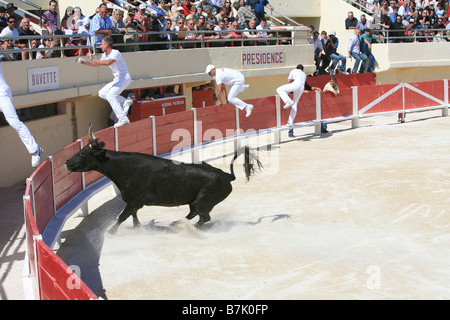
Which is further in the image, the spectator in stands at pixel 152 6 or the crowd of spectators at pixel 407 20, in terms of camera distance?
the crowd of spectators at pixel 407 20

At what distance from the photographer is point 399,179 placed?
12.4 m

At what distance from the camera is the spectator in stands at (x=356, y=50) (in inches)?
890

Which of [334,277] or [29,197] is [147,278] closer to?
[29,197]

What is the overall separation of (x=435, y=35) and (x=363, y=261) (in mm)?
19430

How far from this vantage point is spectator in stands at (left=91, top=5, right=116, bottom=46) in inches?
563

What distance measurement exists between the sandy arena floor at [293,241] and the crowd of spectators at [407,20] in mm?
11089

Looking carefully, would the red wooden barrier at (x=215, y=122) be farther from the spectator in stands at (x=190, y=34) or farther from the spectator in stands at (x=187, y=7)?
the spectator in stands at (x=187, y=7)

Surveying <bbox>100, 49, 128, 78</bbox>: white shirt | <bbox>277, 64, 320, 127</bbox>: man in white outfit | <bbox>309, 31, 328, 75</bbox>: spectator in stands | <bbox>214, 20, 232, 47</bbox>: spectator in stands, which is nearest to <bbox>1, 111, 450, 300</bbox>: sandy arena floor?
<bbox>100, 49, 128, 78</bbox>: white shirt

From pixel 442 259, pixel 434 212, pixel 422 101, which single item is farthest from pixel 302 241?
pixel 422 101

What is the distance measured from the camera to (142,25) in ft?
52.7

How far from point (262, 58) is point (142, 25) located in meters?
4.90

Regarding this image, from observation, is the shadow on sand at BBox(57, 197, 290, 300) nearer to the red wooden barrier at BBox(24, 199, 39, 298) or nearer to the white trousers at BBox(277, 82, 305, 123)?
the red wooden barrier at BBox(24, 199, 39, 298)

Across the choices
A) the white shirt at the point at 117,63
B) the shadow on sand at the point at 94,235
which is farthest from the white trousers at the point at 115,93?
the shadow on sand at the point at 94,235

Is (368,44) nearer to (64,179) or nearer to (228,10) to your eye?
(228,10)
